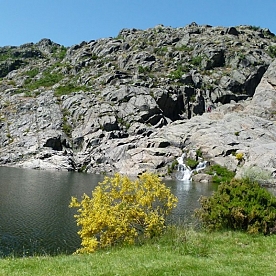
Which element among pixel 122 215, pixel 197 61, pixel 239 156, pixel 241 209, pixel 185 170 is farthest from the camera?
pixel 197 61

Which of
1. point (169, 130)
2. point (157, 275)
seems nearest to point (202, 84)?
point (169, 130)

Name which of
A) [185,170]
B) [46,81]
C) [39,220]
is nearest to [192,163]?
[185,170]

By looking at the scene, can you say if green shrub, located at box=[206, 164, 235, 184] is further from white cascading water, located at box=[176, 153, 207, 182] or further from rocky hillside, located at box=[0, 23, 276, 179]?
white cascading water, located at box=[176, 153, 207, 182]

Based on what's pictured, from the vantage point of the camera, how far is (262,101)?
438 feet

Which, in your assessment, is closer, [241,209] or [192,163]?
[241,209]

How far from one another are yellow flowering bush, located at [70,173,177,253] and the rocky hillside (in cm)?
7396

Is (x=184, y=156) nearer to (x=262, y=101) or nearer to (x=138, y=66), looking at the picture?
(x=262, y=101)

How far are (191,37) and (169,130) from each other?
312ft

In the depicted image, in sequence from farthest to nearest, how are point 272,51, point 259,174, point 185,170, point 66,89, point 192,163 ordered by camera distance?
1. point 272,51
2. point 66,89
3. point 192,163
4. point 185,170
5. point 259,174

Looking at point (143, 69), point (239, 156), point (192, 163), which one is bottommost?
point (192, 163)

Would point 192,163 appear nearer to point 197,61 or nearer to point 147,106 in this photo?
point 147,106

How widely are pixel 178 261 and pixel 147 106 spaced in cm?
12413

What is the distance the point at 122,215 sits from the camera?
23703 millimetres

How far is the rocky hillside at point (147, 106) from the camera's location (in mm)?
110125
